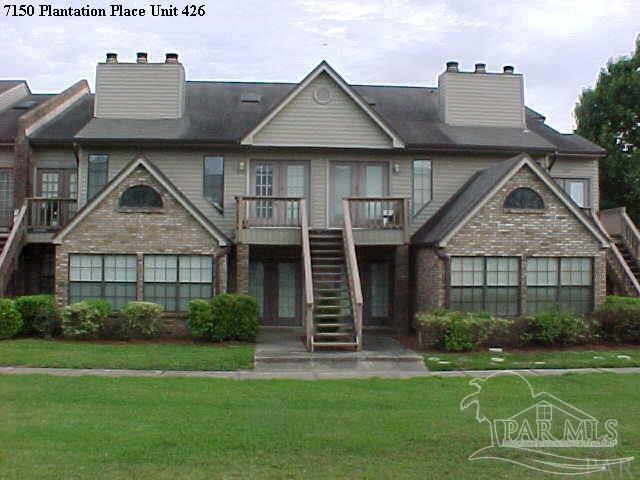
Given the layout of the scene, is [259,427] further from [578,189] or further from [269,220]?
[578,189]

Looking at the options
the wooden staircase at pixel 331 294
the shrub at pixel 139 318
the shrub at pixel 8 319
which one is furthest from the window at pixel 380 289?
the shrub at pixel 8 319

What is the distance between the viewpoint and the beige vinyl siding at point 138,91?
23.5m

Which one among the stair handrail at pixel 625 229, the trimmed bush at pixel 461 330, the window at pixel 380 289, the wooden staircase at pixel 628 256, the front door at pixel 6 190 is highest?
the front door at pixel 6 190

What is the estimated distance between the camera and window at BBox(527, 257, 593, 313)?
64.6ft

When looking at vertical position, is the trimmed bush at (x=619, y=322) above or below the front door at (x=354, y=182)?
below

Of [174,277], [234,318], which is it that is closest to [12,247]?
[174,277]

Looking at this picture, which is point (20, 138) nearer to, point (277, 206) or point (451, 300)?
point (277, 206)

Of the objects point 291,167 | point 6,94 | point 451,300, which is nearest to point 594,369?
point 451,300

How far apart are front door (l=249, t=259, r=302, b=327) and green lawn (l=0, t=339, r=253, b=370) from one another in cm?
490

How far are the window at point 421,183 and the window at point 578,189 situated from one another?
4891 millimetres

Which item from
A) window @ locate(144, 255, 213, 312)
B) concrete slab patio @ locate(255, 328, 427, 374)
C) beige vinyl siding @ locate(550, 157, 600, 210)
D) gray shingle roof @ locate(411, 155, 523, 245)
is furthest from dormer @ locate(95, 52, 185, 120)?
beige vinyl siding @ locate(550, 157, 600, 210)

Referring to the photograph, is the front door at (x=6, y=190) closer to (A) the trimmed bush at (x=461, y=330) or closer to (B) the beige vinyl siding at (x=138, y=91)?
(B) the beige vinyl siding at (x=138, y=91)

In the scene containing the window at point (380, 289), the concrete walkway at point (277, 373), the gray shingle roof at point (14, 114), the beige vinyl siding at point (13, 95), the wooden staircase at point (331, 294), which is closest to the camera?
the concrete walkway at point (277, 373)

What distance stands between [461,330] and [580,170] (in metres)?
10.3
